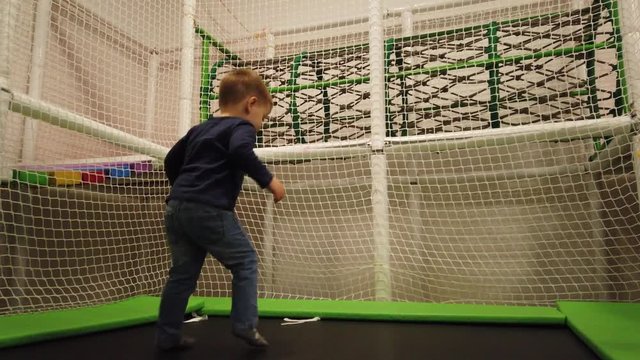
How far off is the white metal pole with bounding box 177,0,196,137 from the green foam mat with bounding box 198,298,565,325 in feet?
3.45

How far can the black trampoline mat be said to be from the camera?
3.09ft

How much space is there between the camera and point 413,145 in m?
1.74

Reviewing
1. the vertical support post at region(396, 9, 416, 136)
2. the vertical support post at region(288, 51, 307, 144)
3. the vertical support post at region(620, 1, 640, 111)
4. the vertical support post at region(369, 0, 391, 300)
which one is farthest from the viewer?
the vertical support post at region(288, 51, 307, 144)

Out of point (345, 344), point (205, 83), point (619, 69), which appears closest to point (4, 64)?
point (205, 83)

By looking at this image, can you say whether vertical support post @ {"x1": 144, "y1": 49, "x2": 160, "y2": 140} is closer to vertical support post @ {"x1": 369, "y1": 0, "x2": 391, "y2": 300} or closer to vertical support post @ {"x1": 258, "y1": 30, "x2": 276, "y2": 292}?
vertical support post @ {"x1": 258, "y1": 30, "x2": 276, "y2": 292}

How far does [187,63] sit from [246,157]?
1.41 metres

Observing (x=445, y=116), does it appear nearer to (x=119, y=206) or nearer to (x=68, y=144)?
(x=119, y=206)

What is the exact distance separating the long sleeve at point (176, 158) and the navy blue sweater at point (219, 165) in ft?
0.15

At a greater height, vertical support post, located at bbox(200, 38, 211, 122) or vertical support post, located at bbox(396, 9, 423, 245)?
vertical support post, located at bbox(200, 38, 211, 122)

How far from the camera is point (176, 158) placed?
43.7 inches

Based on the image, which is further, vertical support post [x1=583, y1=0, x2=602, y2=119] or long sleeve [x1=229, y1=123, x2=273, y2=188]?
vertical support post [x1=583, y1=0, x2=602, y2=119]

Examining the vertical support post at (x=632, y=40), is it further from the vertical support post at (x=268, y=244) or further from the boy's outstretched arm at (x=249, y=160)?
the vertical support post at (x=268, y=244)

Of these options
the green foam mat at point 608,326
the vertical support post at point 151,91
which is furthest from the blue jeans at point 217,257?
the vertical support post at point 151,91

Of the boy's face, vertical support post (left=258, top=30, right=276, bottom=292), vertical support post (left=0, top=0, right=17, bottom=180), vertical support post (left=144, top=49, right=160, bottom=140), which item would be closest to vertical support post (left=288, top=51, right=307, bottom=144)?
vertical support post (left=258, top=30, right=276, bottom=292)
